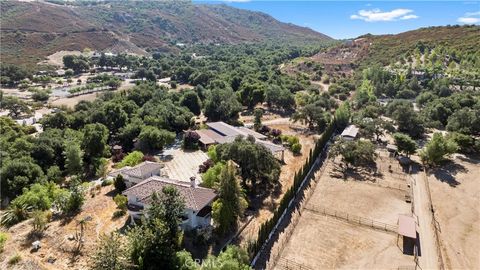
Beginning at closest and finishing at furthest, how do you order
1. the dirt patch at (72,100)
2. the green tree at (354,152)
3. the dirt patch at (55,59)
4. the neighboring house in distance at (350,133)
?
1. the green tree at (354,152)
2. the neighboring house in distance at (350,133)
3. the dirt patch at (72,100)
4. the dirt patch at (55,59)

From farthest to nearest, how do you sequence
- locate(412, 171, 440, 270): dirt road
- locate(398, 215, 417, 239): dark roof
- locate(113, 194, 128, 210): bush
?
locate(113, 194, 128, 210): bush
locate(398, 215, 417, 239): dark roof
locate(412, 171, 440, 270): dirt road

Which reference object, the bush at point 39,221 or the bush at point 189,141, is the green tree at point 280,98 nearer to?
the bush at point 189,141

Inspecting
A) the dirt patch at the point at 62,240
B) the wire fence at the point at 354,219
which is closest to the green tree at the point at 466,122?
the wire fence at the point at 354,219

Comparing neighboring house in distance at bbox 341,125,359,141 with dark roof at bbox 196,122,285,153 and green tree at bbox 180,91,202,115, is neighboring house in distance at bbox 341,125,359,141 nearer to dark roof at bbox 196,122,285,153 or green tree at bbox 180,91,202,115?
dark roof at bbox 196,122,285,153

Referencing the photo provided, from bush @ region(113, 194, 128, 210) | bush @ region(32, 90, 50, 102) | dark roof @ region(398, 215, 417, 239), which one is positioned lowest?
bush @ region(32, 90, 50, 102)

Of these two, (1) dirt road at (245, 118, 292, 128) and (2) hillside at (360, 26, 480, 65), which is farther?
(2) hillside at (360, 26, 480, 65)

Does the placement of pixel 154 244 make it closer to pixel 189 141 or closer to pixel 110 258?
pixel 110 258

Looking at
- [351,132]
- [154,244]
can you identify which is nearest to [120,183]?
[154,244]

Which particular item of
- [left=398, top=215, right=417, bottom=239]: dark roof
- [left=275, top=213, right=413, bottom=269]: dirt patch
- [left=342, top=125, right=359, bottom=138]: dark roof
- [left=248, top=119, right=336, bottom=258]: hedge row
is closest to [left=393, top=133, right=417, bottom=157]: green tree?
[left=342, top=125, right=359, bottom=138]: dark roof
